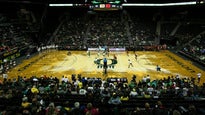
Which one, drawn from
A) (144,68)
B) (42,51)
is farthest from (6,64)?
(144,68)

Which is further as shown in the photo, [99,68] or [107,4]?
[107,4]

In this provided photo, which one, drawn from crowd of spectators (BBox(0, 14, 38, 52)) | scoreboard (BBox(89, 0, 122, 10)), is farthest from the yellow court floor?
scoreboard (BBox(89, 0, 122, 10))

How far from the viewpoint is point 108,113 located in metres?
11.6

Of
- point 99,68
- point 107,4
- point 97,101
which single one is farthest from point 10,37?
point 97,101

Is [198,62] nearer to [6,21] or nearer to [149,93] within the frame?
[149,93]

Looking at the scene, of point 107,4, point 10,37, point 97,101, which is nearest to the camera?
point 97,101

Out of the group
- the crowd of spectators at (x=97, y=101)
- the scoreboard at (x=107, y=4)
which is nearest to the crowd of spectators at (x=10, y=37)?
the scoreboard at (x=107, y=4)

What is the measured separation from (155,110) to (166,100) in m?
4.16

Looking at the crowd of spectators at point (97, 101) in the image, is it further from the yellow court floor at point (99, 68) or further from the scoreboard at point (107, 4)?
the scoreboard at point (107, 4)

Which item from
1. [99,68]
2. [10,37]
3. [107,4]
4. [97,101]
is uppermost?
→ [107,4]

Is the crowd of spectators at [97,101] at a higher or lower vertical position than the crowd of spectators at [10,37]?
lower

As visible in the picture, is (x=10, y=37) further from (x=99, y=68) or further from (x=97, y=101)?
(x=97, y=101)

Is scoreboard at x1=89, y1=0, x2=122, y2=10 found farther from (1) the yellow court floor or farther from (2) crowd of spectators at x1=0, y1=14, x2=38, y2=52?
(2) crowd of spectators at x1=0, y1=14, x2=38, y2=52

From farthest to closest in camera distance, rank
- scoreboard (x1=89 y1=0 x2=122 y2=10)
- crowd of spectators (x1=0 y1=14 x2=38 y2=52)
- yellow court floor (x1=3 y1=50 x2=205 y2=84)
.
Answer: scoreboard (x1=89 y1=0 x2=122 y2=10), crowd of spectators (x1=0 y1=14 x2=38 y2=52), yellow court floor (x1=3 y1=50 x2=205 y2=84)
